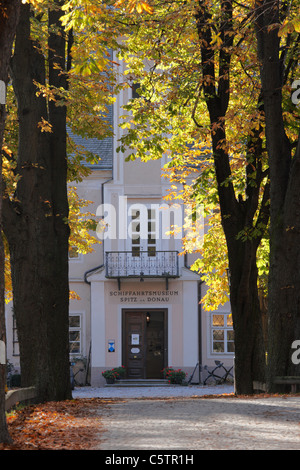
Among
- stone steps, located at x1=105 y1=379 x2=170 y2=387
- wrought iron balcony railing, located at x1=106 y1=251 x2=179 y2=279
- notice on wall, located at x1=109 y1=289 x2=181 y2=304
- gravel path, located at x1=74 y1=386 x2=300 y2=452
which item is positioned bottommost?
stone steps, located at x1=105 y1=379 x2=170 y2=387

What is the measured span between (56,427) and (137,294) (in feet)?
85.7

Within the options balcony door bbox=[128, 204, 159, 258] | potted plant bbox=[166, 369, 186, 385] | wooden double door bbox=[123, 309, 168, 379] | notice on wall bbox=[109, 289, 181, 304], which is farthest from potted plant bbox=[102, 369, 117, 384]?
balcony door bbox=[128, 204, 159, 258]

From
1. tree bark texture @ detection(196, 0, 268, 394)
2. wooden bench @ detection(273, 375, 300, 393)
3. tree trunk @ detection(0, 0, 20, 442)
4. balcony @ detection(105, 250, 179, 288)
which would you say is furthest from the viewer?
balcony @ detection(105, 250, 179, 288)

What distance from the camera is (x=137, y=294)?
119 feet

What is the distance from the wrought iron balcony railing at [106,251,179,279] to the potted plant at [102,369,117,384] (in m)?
3.86

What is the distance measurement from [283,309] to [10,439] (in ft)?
24.0

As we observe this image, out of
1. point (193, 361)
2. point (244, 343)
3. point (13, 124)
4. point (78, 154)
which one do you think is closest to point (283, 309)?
point (244, 343)

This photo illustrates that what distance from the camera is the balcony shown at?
36031mm

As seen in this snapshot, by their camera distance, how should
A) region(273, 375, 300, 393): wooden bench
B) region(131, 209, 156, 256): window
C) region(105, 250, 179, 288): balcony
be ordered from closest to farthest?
region(273, 375, 300, 393): wooden bench
region(105, 250, 179, 288): balcony
region(131, 209, 156, 256): window

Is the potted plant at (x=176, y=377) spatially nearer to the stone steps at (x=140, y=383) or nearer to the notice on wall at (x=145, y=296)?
the stone steps at (x=140, y=383)

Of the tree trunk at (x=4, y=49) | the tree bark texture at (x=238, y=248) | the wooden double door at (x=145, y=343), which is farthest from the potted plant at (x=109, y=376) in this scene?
the tree trunk at (x=4, y=49)

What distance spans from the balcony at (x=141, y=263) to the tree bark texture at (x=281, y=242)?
20.5m

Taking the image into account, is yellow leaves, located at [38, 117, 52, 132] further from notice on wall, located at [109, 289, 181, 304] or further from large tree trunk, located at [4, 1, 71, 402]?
notice on wall, located at [109, 289, 181, 304]
